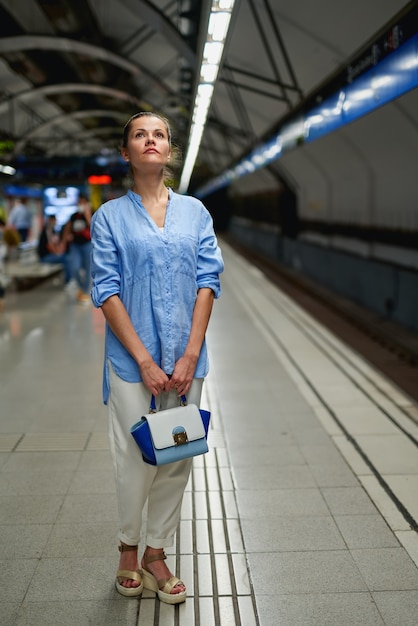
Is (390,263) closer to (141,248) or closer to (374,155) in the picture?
(374,155)

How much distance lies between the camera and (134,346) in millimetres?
2729

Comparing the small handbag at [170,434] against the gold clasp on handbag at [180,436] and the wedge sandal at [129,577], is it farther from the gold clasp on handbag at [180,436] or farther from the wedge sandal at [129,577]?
the wedge sandal at [129,577]

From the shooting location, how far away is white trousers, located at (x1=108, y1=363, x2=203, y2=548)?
2.82 metres

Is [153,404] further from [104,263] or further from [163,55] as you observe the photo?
[163,55]

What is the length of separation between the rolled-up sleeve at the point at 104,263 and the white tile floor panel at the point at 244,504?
1.18 meters

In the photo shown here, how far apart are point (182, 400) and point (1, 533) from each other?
49.2 inches

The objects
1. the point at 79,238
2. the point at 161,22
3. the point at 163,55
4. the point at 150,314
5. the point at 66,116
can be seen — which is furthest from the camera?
the point at 66,116

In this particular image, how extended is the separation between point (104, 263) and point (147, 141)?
0.50 metres

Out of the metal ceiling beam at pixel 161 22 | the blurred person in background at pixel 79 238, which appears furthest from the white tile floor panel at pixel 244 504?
the blurred person in background at pixel 79 238

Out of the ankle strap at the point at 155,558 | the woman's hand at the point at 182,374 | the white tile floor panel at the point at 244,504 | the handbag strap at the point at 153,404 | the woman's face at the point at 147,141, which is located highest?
the woman's face at the point at 147,141

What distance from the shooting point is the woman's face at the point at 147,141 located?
9.30 feet

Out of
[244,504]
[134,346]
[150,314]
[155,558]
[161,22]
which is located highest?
[161,22]

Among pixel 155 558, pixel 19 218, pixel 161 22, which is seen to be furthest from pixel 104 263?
pixel 19 218

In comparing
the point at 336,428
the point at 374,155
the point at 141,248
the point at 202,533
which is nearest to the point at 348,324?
the point at 374,155
